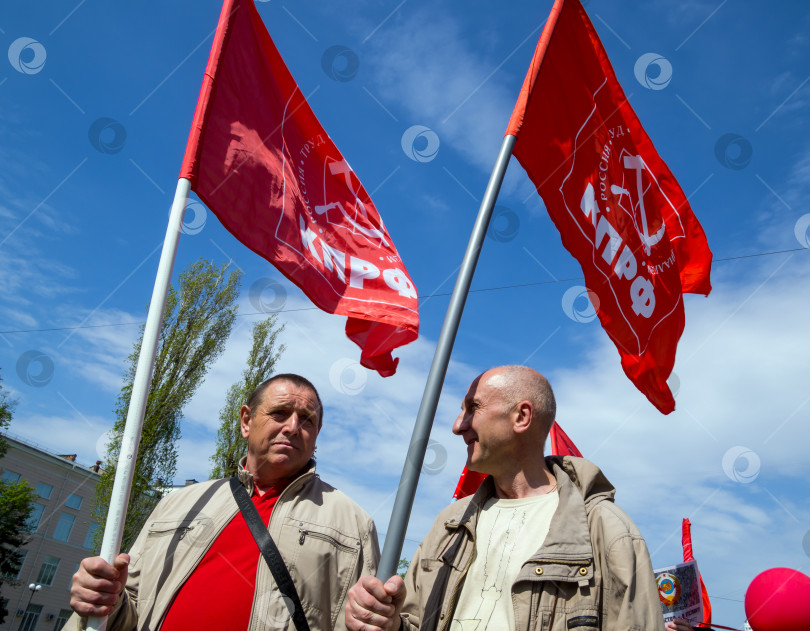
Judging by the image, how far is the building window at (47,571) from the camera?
3566 cm

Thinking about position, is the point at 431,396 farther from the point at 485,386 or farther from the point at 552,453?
the point at 552,453

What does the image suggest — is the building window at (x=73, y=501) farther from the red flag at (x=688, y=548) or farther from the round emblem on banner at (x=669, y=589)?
the round emblem on banner at (x=669, y=589)

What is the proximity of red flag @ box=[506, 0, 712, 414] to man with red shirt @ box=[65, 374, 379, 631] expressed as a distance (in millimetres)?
2094

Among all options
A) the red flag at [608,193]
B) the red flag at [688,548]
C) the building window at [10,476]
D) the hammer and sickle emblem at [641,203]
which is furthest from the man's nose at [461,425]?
the building window at [10,476]

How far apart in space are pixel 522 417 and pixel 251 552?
1.33m

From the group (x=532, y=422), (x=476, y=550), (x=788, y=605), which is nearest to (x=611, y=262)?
(x=532, y=422)

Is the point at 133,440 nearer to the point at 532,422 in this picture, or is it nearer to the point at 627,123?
the point at 532,422

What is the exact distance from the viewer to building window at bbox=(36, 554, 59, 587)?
35.7 metres

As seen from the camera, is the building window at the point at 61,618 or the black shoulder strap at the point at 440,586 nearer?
the black shoulder strap at the point at 440,586

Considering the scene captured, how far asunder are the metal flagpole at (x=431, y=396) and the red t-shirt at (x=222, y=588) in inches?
31.9

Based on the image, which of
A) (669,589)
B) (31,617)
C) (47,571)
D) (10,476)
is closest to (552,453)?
(669,589)

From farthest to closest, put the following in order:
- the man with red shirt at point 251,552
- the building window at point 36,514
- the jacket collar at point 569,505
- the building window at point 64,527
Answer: the building window at point 64,527, the building window at point 36,514, the man with red shirt at point 251,552, the jacket collar at point 569,505

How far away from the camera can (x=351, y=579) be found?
9.48 ft

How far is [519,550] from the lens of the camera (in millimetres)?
2496
